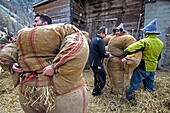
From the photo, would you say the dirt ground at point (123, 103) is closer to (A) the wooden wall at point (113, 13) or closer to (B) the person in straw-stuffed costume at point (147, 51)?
(B) the person in straw-stuffed costume at point (147, 51)

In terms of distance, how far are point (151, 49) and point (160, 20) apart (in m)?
3.66

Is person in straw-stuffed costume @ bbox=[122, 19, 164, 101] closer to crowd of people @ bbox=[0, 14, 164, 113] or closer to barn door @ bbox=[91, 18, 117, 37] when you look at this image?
crowd of people @ bbox=[0, 14, 164, 113]

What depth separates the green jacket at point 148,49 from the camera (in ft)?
8.52

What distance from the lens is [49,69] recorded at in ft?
3.34

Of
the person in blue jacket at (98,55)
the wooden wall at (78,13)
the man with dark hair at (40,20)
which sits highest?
the wooden wall at (78,13)

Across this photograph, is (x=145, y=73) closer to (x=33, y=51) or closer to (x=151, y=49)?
(x=151, y=49)

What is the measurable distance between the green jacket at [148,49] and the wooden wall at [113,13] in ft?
12.0

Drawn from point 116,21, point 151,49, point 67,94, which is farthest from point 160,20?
point 67,94

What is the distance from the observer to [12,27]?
64.4ft

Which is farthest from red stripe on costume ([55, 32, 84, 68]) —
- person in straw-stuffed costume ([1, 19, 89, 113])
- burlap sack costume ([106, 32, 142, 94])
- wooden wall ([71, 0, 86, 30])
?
wooden wall ([71, 0, 86, 30])

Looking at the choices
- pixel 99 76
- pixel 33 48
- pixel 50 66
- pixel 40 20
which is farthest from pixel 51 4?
pixel 50 66

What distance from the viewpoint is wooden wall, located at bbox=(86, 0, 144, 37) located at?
6137 millimetres

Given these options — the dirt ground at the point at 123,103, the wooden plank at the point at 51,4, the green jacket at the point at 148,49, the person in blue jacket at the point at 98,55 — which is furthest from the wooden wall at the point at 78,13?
the green jacket at the point at 148,49

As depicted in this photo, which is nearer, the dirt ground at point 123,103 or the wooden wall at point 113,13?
the dirt ground at point 123,103
